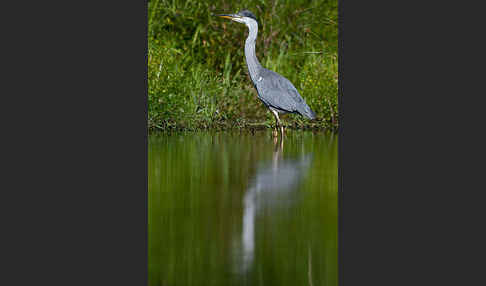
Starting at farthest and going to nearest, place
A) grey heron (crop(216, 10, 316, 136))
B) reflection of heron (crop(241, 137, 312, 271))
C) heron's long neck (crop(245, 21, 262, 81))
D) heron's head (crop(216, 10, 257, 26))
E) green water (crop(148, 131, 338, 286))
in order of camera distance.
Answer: heron's head (crop(216, 10, 257, 26)), heron's long neck (crop(245, 21, 262, 81)), grey heron (crop(216, 10, 316, 136)), reflection of heron (crop(241, 137, 312, 271)), green water (crop(148, 131, 338, 286))

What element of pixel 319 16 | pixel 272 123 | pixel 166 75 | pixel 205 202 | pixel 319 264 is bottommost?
pixel 319 264

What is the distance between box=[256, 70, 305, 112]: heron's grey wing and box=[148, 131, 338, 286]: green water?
0.64m

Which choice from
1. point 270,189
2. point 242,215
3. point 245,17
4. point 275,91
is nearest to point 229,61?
point 245,17

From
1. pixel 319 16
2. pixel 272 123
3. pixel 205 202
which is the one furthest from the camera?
pixel 319 16

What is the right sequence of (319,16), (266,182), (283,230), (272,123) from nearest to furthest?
(283,230) < (266,182) < (272,123) < (319,16)

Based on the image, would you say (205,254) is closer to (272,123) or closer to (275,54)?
(272,123)

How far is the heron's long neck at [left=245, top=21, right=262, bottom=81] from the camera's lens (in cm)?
806

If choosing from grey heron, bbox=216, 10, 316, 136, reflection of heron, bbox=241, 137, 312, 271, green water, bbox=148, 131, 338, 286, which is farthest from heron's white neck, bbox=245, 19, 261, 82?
reflection of heron, bbox=241, 137, 312, 271

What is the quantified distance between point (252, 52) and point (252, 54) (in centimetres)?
2

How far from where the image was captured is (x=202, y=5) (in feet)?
30.3

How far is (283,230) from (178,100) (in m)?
3.85

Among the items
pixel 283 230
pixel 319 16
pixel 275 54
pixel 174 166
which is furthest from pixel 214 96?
pixel 283 230

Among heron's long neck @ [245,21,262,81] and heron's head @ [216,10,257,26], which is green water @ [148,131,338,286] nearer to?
heron's long neck @ [245,21,262,81]

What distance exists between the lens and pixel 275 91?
7645 millimetres
